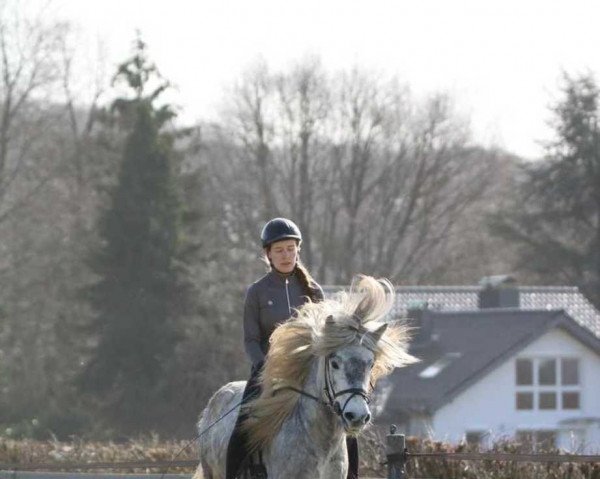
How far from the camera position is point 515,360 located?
51.9 metres

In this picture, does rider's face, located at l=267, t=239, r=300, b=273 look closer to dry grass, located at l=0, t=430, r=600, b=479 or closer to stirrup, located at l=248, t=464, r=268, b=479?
stirrup, located at l=248, t=464, r=268, b=479

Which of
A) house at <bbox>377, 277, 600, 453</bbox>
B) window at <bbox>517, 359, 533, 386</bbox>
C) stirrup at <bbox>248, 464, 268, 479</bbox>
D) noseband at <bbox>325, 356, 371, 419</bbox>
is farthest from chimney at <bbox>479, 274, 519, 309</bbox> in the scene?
noseband at <bbox>325, 356, 371, 419</bbox>

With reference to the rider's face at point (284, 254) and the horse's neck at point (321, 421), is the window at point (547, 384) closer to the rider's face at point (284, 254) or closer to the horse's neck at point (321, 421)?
the rider's face at point (284, 254)

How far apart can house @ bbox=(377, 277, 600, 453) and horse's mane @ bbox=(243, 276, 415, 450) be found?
38.4m

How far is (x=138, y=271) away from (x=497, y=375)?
470 inches

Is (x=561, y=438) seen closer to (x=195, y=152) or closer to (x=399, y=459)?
(x=195, y=152)

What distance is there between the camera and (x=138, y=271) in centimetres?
5225

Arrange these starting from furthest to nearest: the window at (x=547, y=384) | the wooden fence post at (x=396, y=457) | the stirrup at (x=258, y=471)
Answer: the window at (x=547, y=384), the wooden fence post at (x=396, y=457), the stirrup at (x=258, y=471)

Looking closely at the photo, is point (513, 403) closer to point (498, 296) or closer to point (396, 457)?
point (498, 296)

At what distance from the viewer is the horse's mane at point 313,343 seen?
9906mm

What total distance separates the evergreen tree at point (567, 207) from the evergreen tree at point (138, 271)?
16.4 metres

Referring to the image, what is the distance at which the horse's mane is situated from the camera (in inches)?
390

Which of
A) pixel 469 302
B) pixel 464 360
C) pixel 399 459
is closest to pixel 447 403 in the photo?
pixel 464 360

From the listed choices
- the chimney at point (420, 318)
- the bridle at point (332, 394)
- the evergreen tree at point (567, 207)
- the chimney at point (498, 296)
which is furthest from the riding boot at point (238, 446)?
the evergreen tree at point (567, 207)
